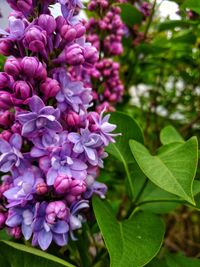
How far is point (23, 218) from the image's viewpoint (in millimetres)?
1050

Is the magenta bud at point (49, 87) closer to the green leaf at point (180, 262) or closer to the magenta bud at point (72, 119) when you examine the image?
the magenta bud at point (72, 119)

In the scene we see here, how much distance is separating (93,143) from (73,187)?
0.10m

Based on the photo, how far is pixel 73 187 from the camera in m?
1.02

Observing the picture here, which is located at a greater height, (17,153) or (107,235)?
(17,153)

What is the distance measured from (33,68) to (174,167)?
355 millimetres

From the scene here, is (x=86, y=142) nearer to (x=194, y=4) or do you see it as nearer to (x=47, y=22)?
(x=47, y=22)

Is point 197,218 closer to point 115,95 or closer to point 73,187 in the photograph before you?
point 115,95

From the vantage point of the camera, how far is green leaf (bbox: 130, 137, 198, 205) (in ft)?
3.16

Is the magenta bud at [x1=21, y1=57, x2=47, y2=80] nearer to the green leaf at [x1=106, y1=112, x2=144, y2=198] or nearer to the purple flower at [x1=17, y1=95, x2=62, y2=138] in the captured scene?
the purple flower at [x1=17, y1=95, x2=62, y2=138]

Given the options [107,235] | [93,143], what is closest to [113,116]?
[93,143]

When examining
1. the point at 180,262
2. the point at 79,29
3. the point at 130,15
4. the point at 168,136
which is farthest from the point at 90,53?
the point at 130,15

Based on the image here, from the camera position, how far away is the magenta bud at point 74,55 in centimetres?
104

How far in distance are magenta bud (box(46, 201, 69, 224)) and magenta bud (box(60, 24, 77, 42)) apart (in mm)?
346

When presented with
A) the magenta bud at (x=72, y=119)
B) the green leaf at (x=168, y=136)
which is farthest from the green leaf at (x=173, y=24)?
the magenta bud at (x=72, y=119)
